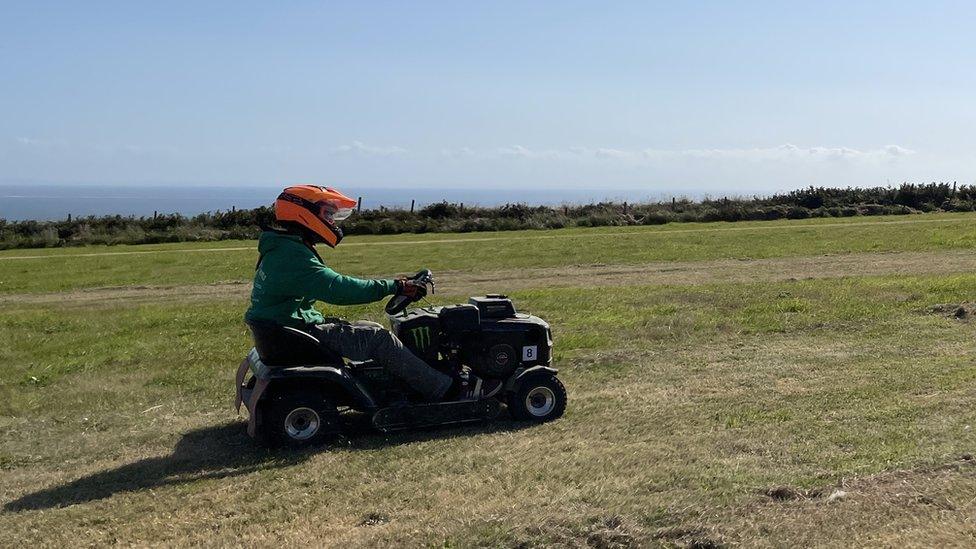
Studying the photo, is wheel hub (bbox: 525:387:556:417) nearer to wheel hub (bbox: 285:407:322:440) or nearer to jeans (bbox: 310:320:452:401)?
jeans (bbox: 310:320:452:401)

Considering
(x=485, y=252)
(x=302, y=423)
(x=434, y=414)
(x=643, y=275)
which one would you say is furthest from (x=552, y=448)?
(x=485, y=252)

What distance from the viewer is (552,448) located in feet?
20.9

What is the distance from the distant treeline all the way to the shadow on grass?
113ft

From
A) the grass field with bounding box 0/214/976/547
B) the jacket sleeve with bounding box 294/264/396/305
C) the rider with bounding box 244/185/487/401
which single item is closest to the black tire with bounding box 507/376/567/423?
the grass field with bounding box 0/214/976/547

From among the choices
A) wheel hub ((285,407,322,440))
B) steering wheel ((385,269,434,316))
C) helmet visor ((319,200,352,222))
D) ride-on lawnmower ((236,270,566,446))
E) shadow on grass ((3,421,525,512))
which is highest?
helmet visor ((319,200,352,222))

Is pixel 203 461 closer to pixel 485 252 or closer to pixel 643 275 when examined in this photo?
pixel 643 275

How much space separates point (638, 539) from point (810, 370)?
4.83 meters

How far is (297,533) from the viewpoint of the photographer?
4930 millimetres

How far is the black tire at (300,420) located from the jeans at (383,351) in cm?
43

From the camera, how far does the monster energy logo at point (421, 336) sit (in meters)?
7.16

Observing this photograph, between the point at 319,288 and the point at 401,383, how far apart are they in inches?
41.6

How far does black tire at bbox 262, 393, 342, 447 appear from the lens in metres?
6.60

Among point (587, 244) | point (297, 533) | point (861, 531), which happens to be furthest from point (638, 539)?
point (587, 244)

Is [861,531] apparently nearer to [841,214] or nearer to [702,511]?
[702,511]
